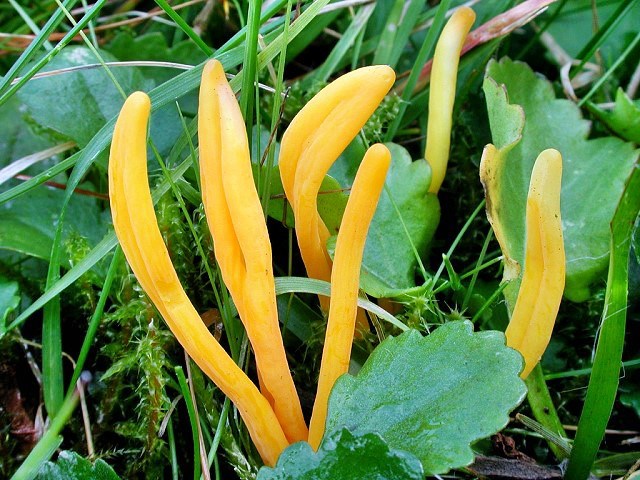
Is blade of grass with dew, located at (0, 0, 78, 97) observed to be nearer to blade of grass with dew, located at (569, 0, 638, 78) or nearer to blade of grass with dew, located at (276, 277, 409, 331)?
blade of grass with dew, located at (276, 277, 409, 331)

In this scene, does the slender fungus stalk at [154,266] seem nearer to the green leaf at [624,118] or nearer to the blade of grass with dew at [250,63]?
the blade of grass with dew at [250,63]

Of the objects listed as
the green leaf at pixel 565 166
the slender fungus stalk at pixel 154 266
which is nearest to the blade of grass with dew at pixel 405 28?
the green leaf at pixel 565 166

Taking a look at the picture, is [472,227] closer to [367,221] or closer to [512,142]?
[512,142]

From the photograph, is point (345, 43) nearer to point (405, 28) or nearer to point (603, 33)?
point (405, 28)

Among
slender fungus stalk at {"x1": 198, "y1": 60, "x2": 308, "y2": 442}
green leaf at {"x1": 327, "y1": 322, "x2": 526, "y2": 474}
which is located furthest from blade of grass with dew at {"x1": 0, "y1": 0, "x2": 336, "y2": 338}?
green leaf at {"x1": 327, "y1": 322, "x2": 526, "y2": 474}

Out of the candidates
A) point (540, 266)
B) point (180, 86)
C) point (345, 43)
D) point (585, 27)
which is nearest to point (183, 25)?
point (180, 86)

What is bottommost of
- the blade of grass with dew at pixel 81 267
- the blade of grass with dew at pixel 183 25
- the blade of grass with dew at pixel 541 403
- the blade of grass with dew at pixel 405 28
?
the blade of grass with dew at pixel 541 403

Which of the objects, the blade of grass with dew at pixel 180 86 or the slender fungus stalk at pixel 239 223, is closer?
the slender fungus stalk at pixel 239 223
